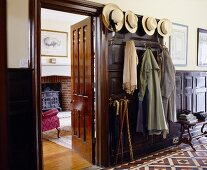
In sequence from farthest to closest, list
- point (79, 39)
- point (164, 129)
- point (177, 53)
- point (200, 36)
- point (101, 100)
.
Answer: point (200, 36)
point (177, 53)
point (79, 39)
point (164, 129)
point (101, 100)

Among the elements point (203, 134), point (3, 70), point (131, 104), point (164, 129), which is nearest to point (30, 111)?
point (3, 70)

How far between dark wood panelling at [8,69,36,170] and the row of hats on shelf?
4.25 ft

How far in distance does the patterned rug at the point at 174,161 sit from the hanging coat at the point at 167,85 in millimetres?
540

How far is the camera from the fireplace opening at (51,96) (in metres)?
7.44

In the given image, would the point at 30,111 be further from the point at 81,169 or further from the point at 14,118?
the point at 81,169

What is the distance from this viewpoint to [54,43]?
23.4ft

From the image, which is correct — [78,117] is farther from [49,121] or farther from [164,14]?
[164,14]

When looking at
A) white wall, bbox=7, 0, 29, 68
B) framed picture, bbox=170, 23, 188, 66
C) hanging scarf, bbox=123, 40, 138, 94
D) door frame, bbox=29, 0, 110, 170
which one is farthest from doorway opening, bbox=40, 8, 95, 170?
framed picture, bbox=170, 23, 188, 66

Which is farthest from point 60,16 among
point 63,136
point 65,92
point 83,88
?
point 83,88

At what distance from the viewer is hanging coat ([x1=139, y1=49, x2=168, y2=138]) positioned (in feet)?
11.4

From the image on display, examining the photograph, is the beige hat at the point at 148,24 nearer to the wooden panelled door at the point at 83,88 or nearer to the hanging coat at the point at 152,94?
the hanging coat at the point at 152,94

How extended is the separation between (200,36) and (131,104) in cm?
236

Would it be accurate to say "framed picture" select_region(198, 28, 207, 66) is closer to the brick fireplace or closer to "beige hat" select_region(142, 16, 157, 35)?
"beige hat" select_region(142, 16, 157, 35)

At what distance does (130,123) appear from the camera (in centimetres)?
357
